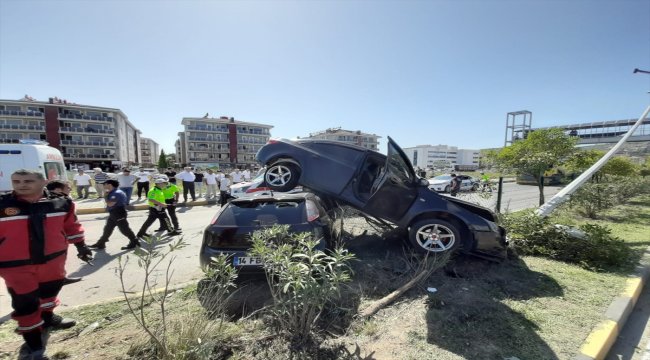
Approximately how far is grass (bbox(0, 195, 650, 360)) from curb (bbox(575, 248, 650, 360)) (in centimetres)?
6

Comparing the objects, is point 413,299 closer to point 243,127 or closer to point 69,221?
point 69,221

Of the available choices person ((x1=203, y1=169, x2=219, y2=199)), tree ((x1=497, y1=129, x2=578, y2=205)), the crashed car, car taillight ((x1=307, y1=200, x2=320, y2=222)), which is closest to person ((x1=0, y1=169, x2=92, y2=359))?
car taillight ((x1=307, y1=200, x2=320, y2=222))

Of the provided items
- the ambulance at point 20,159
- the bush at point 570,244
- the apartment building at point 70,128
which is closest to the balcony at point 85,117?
the apartment building at point 70,128

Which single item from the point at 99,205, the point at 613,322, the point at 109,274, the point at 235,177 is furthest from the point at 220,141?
the point at 613,322

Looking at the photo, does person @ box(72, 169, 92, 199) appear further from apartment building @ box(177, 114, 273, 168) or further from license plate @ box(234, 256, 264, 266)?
apartment building @ box(177, 114, 273, 168)

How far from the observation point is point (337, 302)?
9.70 ft

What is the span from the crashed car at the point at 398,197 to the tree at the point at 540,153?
6333 millimetres

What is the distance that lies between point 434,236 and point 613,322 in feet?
6.40

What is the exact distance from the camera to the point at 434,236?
13.6 ft

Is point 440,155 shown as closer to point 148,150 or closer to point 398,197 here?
point 398,197

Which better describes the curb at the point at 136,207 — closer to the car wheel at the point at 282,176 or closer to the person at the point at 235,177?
the person at the point at 235,177

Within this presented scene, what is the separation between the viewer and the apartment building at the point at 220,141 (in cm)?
6888

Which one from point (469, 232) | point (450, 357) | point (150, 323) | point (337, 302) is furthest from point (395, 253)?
point (150, 323)

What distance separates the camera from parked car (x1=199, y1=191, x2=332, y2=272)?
3264mm
